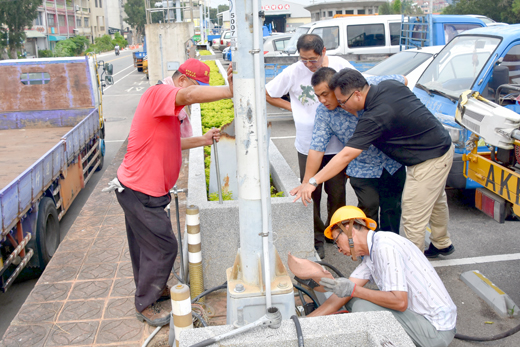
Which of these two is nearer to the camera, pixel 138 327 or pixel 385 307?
pixel 385 307

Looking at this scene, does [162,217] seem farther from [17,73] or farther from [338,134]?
[17,73]

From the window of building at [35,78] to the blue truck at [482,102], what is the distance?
21.6 feet

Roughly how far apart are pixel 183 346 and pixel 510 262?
386cm

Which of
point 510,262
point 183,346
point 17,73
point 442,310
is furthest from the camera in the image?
point 17,73

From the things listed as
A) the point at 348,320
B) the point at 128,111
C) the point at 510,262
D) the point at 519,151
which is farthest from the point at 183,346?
the point at 128,111

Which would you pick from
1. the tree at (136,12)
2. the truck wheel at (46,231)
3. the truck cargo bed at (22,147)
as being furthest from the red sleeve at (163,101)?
the tree at (136,12)

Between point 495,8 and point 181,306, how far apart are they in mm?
33567

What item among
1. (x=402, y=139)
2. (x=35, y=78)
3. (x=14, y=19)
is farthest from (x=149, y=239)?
(x=14, y=19)

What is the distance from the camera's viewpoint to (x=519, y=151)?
3900 millimetres

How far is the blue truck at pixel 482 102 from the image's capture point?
13.1ft

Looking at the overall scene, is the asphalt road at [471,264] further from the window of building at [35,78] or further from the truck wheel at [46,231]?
the window of building at [35,78]

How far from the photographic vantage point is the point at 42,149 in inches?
299

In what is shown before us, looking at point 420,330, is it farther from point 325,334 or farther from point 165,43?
point 165,43

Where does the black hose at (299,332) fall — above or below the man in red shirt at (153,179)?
below
